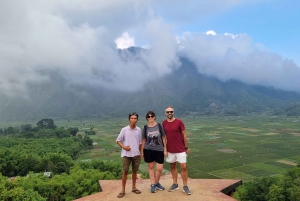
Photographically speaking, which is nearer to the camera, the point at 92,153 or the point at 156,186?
the point at 156,186

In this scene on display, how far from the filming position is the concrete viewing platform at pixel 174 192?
24.5 feet

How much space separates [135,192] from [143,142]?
5.68 ft

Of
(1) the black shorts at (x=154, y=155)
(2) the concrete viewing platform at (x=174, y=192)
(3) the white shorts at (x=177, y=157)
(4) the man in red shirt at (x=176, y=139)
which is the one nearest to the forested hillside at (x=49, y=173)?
(2) the concrete viewing platform at (x=174, y=192)

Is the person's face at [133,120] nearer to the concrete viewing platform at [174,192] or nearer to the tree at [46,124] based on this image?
the concrete viewing platform at [174,192]

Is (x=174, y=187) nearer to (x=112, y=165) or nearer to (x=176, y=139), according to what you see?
(x=176, y=139)

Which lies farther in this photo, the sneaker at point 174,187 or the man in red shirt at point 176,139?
the sneaker at point 174,187

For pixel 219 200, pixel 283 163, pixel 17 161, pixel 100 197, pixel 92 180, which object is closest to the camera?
pixel 219 200

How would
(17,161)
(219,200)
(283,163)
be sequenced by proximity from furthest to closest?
(283,163), (17,161), (219,200)

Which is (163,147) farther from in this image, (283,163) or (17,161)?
(283,163)

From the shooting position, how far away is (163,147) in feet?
25.3

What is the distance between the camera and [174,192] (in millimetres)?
7887

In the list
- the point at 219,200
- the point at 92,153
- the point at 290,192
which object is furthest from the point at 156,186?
the point at 92,153

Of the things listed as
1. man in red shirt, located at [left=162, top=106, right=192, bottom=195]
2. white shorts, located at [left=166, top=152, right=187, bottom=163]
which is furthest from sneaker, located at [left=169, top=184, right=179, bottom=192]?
white shorts, located at [left=166, top=152, right=187, bottom=163]

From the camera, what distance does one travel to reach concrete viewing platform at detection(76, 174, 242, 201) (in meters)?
7.48
